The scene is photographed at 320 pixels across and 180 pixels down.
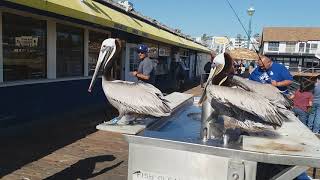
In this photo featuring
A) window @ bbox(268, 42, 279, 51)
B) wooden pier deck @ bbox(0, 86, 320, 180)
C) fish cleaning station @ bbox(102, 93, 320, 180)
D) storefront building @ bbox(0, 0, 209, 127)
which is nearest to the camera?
fish cleaning station @ bbox(102, 93, 320, 180)

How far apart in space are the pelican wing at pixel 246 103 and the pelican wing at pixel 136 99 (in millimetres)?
695

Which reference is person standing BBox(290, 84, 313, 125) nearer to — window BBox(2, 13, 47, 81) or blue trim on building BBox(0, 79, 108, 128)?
blue trim on building BBox(0, 79, 108, 128)

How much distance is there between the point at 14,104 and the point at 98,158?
2.83m

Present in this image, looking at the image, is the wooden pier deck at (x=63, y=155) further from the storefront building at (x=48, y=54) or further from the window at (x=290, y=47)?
the window at (x=290, y=47)

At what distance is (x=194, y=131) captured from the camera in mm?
3447

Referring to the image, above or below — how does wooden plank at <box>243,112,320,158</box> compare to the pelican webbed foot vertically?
below

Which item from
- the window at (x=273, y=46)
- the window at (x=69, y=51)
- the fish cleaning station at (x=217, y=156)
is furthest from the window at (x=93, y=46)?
the window at (x=273, y=46)

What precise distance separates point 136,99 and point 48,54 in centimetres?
713

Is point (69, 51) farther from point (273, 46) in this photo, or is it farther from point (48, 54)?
point (273, 46)

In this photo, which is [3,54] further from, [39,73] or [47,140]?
[47,140]

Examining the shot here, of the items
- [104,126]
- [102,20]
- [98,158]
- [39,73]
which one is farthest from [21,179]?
[102,20]

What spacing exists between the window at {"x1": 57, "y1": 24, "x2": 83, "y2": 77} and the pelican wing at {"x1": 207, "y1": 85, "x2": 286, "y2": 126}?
8.45 meters

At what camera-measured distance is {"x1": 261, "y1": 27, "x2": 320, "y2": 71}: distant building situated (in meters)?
70.4

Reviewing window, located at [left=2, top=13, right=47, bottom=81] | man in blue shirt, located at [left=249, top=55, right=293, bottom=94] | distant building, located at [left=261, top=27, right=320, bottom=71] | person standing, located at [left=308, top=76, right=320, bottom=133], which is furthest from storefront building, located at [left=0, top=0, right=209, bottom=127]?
distant building, located at [left=261, top=27, right=320, bottom=71]
